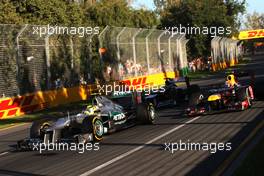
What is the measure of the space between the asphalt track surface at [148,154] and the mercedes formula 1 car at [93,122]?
275mm

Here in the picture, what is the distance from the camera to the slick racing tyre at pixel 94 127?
39.6ft

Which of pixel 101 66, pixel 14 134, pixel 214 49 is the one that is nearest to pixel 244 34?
pixel 214 49

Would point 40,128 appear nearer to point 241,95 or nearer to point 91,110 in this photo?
point 91,110

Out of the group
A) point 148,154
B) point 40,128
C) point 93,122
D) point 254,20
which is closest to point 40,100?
point 40,128

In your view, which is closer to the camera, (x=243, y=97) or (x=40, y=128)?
(x=40, y=128)

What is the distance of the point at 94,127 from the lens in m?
12.2

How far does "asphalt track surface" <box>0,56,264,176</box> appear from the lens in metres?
→ 8.91

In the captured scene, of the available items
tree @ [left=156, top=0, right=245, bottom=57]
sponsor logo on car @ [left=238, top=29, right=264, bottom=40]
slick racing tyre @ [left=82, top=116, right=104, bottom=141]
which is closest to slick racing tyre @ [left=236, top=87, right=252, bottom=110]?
slick racing tyre @ [left=82, top=116, right=104, bottom=141]

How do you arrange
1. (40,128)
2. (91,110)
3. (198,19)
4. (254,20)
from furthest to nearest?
(254,20) → (198,19) → (91,110) → (40,128)

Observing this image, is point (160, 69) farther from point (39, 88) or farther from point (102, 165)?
point (102, 165)

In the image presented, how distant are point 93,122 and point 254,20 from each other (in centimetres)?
17979

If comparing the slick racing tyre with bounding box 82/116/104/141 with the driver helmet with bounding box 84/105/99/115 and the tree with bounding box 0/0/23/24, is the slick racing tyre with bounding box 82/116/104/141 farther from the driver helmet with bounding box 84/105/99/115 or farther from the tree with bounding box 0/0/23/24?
the tree with bounding box 0/0/23/24

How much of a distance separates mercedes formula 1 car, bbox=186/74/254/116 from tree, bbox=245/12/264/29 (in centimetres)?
17214

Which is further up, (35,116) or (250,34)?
(250,34)
